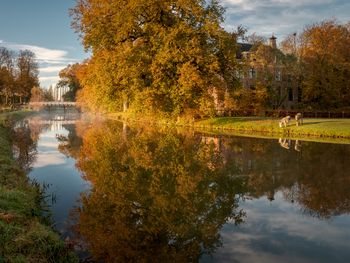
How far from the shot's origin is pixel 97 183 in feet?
51.9

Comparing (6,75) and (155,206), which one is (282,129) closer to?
(155,206)

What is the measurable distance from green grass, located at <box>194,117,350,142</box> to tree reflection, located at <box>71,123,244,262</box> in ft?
56.7

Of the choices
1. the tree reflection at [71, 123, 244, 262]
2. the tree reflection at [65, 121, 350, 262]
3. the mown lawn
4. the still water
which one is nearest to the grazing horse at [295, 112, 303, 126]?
the mown lawn

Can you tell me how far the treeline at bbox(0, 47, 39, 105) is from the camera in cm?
8406

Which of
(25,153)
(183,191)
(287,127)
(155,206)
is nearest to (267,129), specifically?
(287,127)

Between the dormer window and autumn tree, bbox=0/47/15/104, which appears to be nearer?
the dormer window

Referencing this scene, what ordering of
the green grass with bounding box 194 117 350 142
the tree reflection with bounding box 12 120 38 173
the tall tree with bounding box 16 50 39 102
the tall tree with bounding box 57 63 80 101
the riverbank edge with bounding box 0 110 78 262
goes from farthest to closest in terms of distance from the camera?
1. the tall tree with bounding box 57 63 80 101
2. the tall tree with bounding box 16 50 39 102
3. the green grass with bounding box 194 117 350 142
4. the tree reflection with bounding box 12 120 38 173
5. the riverbank edge with bounding box 0 110 78 262

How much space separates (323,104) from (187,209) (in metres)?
54.4

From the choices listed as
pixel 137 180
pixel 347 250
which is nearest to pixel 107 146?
pixel 137 180

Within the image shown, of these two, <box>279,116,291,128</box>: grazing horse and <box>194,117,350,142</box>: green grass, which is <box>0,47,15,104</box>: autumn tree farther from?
<box>279,116,291,128</box>: grazing horse

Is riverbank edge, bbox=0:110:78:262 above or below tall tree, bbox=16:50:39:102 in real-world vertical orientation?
below

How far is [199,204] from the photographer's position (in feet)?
42.0

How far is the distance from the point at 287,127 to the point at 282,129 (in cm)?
61

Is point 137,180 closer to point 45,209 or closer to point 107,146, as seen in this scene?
point 45,209
